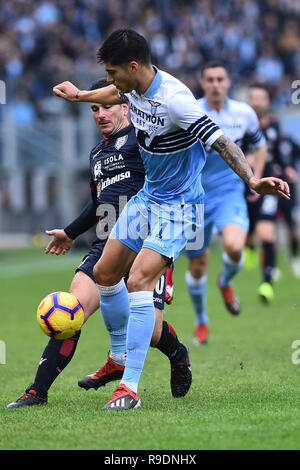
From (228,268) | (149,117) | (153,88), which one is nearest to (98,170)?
(149,117)

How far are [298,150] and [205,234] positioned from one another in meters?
6.00

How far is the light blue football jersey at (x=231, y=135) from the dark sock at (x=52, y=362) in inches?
133

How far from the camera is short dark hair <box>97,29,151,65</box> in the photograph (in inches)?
201

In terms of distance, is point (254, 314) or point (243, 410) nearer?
point (243, 410)

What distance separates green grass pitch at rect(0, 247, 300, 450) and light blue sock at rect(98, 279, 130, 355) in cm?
38

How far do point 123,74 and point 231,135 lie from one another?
3541mm

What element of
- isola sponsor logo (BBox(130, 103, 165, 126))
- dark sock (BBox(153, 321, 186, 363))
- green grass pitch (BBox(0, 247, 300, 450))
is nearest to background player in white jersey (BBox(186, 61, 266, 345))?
green grass pitch (BBox(0, 247, 300, 450))

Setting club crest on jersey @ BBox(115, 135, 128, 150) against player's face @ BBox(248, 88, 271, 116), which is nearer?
club crest on jersey @ BBox(115, 135, 128, 150)

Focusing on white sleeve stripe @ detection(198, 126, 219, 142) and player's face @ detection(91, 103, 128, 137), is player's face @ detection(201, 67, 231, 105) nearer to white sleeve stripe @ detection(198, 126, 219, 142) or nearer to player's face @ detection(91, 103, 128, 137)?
player's face @ detection(91, 103, 128, 137)

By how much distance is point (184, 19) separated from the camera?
25562 millimetres

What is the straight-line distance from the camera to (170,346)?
19.1ft

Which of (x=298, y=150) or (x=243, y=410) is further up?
(x=298, y=150)
